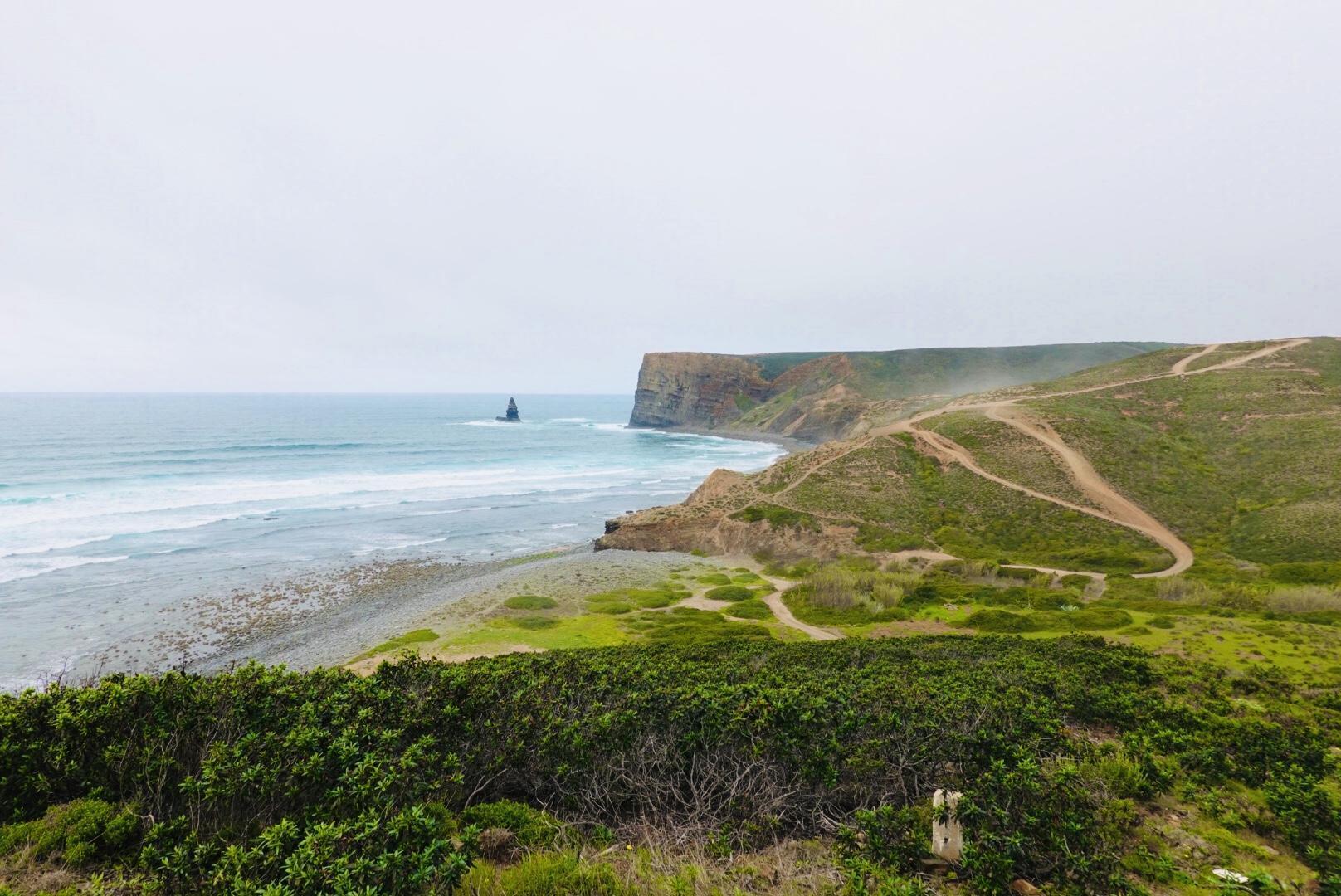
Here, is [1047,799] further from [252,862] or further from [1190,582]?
[1190,582]

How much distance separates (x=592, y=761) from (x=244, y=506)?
62.1 meters

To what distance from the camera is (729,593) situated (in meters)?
33.6

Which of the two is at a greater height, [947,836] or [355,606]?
[947,836]

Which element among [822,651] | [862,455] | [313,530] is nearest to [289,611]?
[313,530]

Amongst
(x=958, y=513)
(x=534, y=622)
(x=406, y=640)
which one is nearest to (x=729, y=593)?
(x=534, y=622)

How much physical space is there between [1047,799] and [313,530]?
54.4 meters

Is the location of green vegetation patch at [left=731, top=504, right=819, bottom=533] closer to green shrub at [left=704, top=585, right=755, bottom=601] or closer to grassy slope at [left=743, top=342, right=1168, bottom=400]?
green shrub at [left=704, top=585, right=755, bottom=601]

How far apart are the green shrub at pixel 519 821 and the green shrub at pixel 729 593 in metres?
24.3

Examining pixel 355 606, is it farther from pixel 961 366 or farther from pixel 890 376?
pixel 961 366

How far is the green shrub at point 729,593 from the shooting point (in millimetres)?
32906

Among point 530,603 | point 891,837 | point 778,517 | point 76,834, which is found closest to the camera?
point 76,834

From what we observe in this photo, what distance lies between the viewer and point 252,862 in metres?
6.43

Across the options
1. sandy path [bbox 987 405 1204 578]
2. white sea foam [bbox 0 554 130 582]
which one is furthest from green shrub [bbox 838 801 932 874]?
white sea foam [bbox 0 554 130 582]

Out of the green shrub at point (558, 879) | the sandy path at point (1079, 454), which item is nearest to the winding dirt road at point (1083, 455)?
the sandy path at point (1079, 454)
